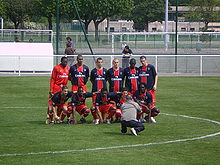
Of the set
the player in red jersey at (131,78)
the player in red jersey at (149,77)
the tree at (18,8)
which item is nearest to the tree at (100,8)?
the tree at (18,8)

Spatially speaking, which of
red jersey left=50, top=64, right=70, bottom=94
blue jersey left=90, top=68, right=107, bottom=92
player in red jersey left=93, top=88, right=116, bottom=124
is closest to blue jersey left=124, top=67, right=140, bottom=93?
blue jersey left=90, top=68, right=107, bottom=92

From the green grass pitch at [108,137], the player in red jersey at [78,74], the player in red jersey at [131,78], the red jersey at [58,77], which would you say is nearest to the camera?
the green grass pitch at [108,137]

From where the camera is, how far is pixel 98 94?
16656mm

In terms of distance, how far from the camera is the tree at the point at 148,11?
79475mm

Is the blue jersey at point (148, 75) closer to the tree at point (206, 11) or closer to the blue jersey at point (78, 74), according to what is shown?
the blue jersey at point (78, 74)

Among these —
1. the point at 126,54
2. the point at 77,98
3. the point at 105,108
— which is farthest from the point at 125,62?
the point at 77,98

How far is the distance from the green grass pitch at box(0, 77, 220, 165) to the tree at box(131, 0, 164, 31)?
56.9 metres

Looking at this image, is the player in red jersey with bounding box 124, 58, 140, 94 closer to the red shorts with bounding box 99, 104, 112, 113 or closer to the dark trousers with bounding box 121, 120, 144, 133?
the red shorts with bounding box 99, 104, 112, 113

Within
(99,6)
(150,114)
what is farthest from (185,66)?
(99,6)

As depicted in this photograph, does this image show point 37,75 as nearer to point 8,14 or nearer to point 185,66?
point 185,66

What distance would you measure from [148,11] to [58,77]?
64.2 meters

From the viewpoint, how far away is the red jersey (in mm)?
16703

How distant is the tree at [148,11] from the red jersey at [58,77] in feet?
208

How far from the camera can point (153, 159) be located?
11523 millimetres
